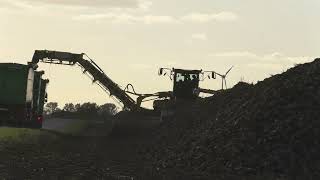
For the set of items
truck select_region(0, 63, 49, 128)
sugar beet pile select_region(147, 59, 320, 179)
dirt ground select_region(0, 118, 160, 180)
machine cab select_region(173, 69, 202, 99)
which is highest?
machine cab select_region(173, 69, 202, 99)

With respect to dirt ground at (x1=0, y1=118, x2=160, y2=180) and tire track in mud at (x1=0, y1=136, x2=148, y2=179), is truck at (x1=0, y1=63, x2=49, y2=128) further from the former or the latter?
tire track in mud at (x1=0, y1=136, x2=148, y2=179)

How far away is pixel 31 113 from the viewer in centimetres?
4112

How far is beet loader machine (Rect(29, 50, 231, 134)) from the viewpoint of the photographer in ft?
151

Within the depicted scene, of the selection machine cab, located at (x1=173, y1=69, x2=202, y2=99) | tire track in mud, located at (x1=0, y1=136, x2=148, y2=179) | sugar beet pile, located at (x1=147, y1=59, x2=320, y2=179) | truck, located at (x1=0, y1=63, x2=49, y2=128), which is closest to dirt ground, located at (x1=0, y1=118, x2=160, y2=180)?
tire track in mud, located at (x1=0, y1=136, x2=148, y2=179)

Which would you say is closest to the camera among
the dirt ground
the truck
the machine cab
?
the dirt ground

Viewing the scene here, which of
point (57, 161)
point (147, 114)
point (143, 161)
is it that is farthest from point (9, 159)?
point (147, 114)

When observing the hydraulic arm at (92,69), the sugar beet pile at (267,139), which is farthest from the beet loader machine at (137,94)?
the sugar beet pile at (267,139)

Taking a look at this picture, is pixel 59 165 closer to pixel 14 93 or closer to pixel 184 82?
pixel 14 93

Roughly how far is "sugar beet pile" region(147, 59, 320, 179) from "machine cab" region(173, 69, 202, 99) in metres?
19.1

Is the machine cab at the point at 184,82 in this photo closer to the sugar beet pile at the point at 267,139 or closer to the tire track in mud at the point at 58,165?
the sugar beet pile at the point at 267,139

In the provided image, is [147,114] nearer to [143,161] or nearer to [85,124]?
[85,124]

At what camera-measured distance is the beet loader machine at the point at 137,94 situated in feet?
151

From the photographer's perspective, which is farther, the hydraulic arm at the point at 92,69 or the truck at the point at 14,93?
the hydraulic arm at the point at 92,69

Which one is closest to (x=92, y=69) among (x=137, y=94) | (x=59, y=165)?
(x=137, y=94)
